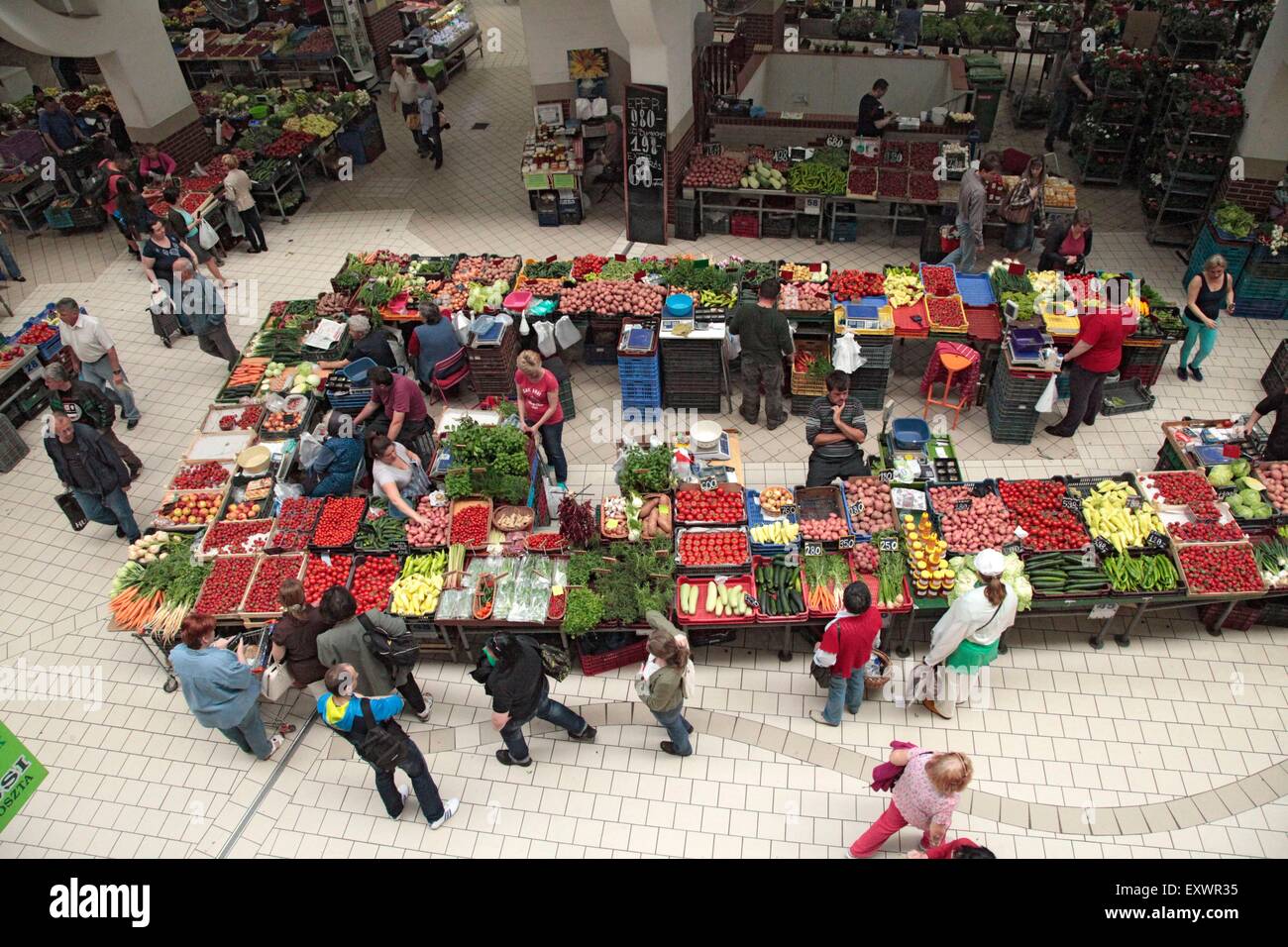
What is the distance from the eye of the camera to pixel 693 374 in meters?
10.6

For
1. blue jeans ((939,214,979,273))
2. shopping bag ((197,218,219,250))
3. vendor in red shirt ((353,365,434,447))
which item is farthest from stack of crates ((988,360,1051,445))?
shopping bag ((197,218,219,250))

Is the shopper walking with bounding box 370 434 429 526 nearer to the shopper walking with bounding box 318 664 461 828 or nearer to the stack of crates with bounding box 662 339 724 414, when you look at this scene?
the shopper walking with bounding box 318 664 461 828

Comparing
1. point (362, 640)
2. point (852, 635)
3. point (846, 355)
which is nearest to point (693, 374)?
point (846, 355)

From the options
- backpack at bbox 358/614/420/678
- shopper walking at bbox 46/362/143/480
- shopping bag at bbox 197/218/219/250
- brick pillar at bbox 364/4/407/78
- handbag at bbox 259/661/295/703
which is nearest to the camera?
backpack at bbox 358/614/420/678

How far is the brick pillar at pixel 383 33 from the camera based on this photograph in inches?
800

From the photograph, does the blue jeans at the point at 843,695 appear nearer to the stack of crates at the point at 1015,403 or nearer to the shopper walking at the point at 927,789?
the shopper walking at the point at 927,789

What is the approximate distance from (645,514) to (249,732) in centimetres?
391

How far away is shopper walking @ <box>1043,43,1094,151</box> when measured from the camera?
1572 centimetres

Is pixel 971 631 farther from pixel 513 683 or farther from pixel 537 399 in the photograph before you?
pixel 537 399

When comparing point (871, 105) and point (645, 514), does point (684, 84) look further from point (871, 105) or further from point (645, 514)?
point (645, 514)

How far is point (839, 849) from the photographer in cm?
675

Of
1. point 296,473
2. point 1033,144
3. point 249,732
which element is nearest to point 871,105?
point 1033,144

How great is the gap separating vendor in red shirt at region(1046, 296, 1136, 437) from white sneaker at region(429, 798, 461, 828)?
308 inches

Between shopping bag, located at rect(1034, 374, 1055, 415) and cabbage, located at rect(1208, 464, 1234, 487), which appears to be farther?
shopping bag, located at rect(1034, 374, 1055, 415)
